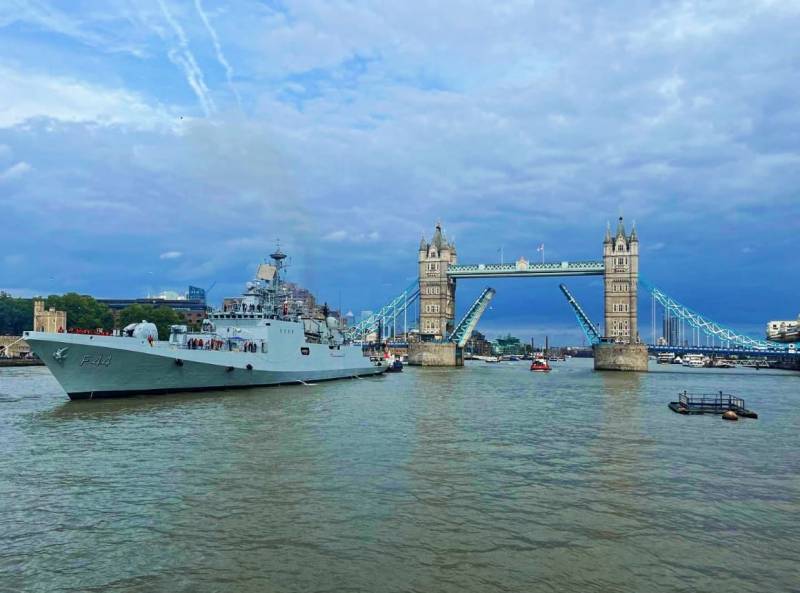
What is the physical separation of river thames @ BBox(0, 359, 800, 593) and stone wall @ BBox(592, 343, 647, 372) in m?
66.6

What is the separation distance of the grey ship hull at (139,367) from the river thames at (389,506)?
475 centimetres

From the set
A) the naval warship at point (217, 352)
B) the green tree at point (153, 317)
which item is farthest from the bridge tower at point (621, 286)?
the green tree at point (153, 317)

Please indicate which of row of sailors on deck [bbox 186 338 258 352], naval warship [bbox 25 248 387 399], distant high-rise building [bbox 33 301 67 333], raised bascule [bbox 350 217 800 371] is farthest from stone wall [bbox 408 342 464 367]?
row of sailors on deck [bbox 186 338 258 352]

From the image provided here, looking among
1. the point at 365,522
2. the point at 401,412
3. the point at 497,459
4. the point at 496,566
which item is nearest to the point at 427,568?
the point at 496,566

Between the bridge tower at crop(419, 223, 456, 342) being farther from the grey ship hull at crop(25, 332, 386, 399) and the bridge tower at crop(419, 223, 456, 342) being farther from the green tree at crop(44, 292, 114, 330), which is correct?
the grey ship hull at crop(25, 332, 386, 399)

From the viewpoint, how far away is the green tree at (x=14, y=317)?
10400 centimetres

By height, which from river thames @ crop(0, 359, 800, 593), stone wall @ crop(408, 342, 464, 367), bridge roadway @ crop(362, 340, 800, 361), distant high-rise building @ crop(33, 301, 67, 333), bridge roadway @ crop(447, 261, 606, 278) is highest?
bridge roadway @ crop(447, 261, 606, 278)

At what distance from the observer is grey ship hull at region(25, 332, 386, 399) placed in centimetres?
3094

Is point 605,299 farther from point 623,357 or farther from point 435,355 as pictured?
point 435,355

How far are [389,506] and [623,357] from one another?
276ft

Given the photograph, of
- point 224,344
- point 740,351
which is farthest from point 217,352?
point 740,351

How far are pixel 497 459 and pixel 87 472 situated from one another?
10914mm

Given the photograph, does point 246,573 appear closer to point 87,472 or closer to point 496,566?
point 496,566

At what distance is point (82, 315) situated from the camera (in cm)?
9906
